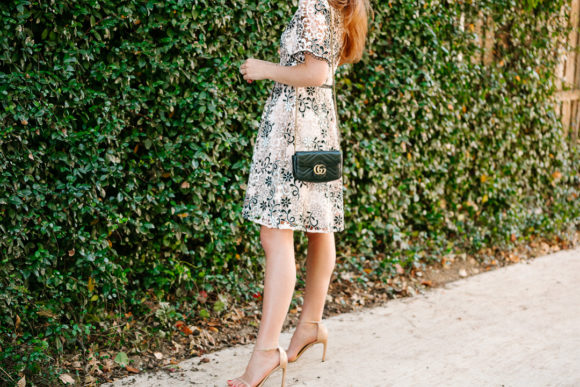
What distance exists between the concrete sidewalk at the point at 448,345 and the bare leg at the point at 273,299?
0.22m

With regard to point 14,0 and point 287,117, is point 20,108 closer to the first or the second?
point 14,0

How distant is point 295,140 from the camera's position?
2.78m

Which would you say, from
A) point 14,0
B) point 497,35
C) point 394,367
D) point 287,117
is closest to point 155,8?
point 14,0

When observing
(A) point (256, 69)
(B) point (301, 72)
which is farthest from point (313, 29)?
(A) point (256, 69)

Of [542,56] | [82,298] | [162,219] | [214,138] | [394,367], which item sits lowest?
[394,367]

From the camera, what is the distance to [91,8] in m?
3.00

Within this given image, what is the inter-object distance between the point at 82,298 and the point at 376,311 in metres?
1.77

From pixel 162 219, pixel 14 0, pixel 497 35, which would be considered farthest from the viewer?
pixel 497 35

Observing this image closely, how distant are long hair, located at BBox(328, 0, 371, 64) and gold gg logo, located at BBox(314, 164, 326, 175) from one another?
2.00 ft

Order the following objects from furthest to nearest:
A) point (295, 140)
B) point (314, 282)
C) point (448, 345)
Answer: point (448, 345)
point (314, 282)
point (295, 140)

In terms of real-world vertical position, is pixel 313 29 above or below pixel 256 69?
above

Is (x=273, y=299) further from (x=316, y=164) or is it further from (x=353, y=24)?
(x=353, y=24)

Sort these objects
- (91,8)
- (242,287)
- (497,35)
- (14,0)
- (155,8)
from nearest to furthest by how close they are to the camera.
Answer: (14,0) → (91,8) → (155,8) → (242,287) → (497,35)

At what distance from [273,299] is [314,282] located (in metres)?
0.35
